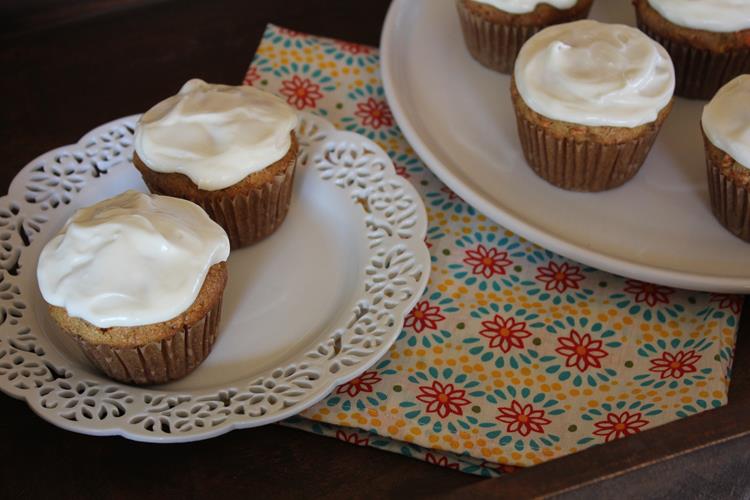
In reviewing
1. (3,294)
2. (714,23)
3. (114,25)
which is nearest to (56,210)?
(3,294)

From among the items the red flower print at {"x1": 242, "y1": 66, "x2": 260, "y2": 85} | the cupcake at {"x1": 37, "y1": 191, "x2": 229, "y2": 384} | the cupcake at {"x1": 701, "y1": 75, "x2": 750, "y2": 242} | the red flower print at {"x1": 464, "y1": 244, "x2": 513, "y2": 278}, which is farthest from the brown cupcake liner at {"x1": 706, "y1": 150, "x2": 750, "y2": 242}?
the red flower print at {"x1": 242, "y1": 66, "x2": 260, "y2": 85}

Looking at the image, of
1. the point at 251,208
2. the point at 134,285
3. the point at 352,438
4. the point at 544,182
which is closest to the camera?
the point at 134,285

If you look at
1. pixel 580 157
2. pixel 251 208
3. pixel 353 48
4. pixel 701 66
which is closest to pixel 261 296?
pixel 251 208

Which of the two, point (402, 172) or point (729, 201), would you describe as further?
point (402, 172)

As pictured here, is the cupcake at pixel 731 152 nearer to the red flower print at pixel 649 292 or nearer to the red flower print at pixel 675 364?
the red flower print at pixel 649 292

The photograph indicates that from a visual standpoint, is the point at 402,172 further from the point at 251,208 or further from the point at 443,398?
the point at 443,398
